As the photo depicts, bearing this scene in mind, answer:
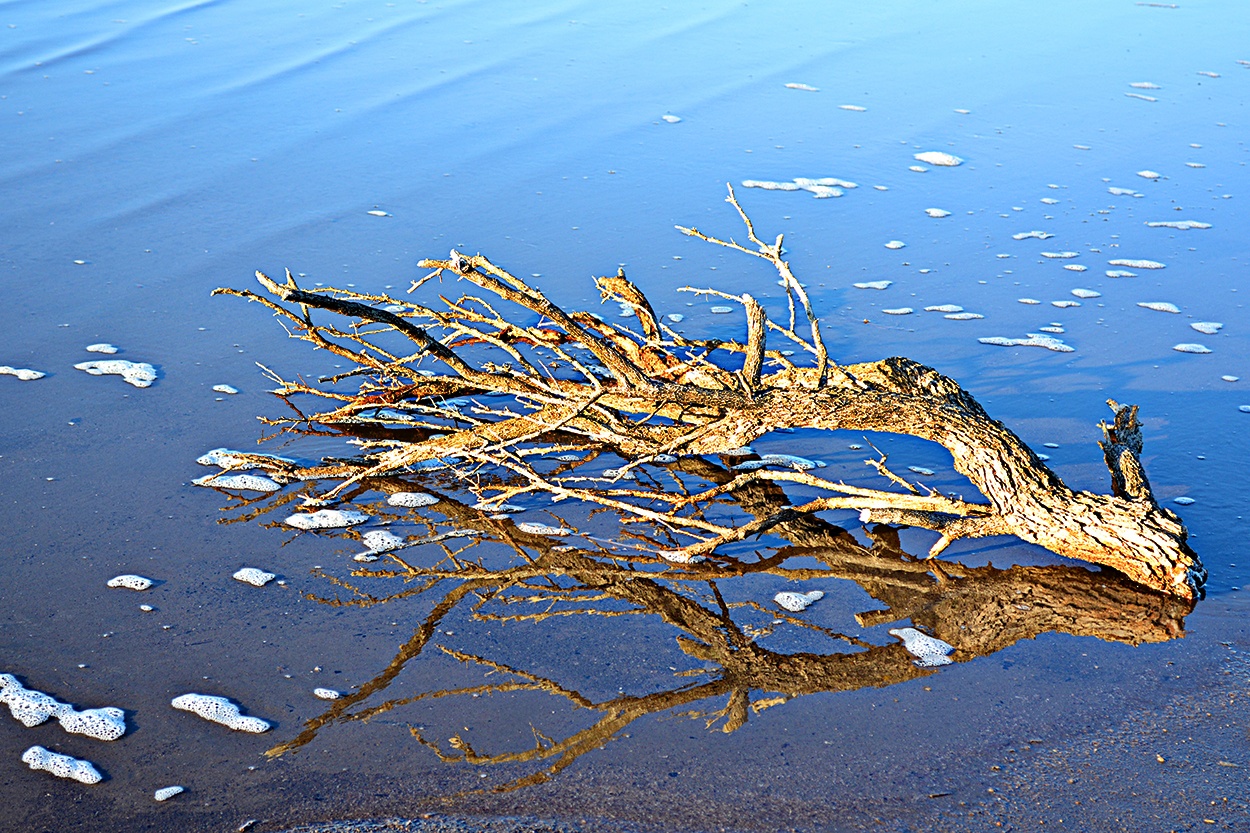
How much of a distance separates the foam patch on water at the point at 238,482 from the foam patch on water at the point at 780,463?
1706 millimetres

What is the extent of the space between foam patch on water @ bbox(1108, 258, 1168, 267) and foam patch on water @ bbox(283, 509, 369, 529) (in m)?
4.43

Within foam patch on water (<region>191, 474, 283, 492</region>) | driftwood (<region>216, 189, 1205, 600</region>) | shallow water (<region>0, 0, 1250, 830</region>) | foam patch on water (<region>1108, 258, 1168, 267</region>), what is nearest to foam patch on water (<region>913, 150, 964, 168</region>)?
shallow water (<region>0, 0, 1250, 830</region>)

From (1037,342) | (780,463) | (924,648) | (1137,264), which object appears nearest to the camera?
(924,648)

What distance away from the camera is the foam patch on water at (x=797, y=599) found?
3.44 metres

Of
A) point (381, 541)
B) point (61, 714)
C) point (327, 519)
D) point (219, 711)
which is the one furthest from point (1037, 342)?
→ point (61, 714)

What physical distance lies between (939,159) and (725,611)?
521cm

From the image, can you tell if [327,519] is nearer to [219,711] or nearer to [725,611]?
[219,711]

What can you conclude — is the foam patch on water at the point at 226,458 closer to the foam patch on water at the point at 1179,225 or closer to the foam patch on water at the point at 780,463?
the foam patch on water at the point at 780,463

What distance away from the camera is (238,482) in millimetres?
4004

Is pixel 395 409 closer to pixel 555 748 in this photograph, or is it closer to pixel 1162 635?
pixel 555 748

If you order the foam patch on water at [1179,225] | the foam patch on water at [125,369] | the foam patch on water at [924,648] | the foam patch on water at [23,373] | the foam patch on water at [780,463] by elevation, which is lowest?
the foam patch on water at [924,648]

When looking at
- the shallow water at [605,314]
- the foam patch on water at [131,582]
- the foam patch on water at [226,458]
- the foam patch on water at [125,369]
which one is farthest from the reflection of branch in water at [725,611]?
the foam patch on water at [125,369]

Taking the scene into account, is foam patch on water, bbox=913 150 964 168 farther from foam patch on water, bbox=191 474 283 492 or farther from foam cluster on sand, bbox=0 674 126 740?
foam cluster on sand, bbox=0 674 126 740

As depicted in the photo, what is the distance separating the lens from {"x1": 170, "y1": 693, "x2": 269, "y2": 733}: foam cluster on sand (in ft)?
9.39
